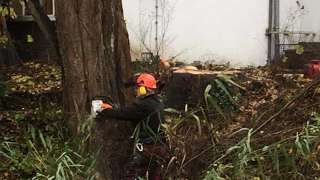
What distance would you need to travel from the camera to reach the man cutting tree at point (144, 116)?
23.8 ft

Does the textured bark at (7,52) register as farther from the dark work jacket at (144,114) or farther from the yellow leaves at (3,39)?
the dark work jacket at (144,114)

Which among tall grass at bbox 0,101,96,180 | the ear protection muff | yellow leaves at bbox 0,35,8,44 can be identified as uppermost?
yellow leaves at bbox 0,35,8,44

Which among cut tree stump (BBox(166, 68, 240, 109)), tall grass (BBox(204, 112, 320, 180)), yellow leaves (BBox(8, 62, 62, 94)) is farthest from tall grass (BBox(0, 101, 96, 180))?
yellow leaves (BBox(8, 62, 62, 94))

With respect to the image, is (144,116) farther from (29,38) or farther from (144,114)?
(29,38)

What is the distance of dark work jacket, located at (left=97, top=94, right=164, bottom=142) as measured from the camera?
7223mm

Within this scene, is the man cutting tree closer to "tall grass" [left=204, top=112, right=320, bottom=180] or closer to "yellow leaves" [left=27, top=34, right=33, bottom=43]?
"tall grass" [left=204, top=112, right=320, bottom=180]

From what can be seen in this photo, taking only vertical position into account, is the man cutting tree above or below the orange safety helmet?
below

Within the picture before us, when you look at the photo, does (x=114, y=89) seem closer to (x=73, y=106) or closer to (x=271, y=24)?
(x=73, y=106)

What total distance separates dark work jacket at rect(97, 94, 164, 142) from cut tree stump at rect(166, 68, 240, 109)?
369cm

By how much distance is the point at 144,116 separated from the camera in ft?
23.9

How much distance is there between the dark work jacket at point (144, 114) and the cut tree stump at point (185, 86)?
3.69m

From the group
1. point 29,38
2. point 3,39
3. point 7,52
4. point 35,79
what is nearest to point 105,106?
point 3,39

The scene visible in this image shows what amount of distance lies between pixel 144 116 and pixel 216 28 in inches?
307

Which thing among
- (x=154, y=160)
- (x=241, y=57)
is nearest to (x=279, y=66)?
(x=241, y=57)
